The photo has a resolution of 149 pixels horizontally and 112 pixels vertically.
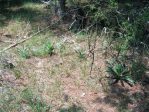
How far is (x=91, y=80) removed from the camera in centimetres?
685

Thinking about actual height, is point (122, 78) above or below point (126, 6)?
below

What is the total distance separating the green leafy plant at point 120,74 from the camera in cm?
680

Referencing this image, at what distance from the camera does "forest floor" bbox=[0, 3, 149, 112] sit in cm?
608

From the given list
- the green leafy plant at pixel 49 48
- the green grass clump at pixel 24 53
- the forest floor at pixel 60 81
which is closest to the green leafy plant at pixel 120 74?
the forest floor at pixel 60 81

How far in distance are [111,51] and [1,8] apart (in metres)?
5.06

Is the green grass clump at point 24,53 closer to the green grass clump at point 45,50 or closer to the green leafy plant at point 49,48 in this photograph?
the green grass clump at point 45,50

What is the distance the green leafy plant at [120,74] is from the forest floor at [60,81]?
0.47 ft

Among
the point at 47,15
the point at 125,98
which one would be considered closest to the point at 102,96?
the point at 125,98

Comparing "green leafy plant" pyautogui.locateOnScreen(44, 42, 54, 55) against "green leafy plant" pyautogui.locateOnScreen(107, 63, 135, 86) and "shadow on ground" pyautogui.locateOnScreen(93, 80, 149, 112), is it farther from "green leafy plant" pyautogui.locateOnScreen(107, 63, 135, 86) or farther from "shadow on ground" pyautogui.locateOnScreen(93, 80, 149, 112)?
"shadow on ground" pyautogui.locateOnScreen(93, 80, 149, 112)

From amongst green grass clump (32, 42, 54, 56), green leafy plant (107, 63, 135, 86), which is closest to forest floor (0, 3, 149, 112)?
green grass clump (32, 42, 54, 56)

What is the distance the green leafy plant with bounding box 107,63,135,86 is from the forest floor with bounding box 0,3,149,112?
14 cm

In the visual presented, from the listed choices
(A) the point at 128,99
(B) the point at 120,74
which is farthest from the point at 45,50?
(A) the point at 128,99

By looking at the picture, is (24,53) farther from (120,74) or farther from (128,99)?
(128,99)

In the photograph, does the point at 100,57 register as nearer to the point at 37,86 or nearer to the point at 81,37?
the point at 81,37
